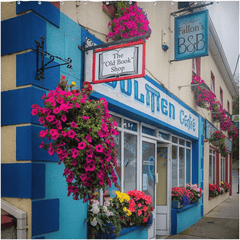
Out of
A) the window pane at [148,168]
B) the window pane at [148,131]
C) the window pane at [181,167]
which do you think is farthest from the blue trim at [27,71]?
the window pane at [181,167]

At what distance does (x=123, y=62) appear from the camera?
396 cm

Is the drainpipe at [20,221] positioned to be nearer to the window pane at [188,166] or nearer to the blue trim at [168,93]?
the blue trim at [168,93]

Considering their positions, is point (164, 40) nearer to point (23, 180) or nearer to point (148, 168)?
point (148, 168)

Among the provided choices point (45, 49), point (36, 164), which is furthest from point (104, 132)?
point (45, 49)

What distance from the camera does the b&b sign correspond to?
761 centimetres

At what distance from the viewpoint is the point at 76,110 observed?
3.12 m

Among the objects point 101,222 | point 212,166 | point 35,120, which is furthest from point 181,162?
point 35,120

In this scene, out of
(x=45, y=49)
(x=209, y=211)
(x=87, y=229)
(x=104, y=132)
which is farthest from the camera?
(x=209, y=211)

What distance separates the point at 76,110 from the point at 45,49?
1.12 metres

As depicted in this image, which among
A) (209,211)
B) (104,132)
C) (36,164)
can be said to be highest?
(104,132)

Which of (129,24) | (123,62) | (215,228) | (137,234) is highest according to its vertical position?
(129,24)

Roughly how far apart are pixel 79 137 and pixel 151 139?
15.1 ft

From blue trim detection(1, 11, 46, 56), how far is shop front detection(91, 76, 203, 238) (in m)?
1.21

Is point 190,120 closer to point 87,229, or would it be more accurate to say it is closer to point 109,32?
point 109,32
